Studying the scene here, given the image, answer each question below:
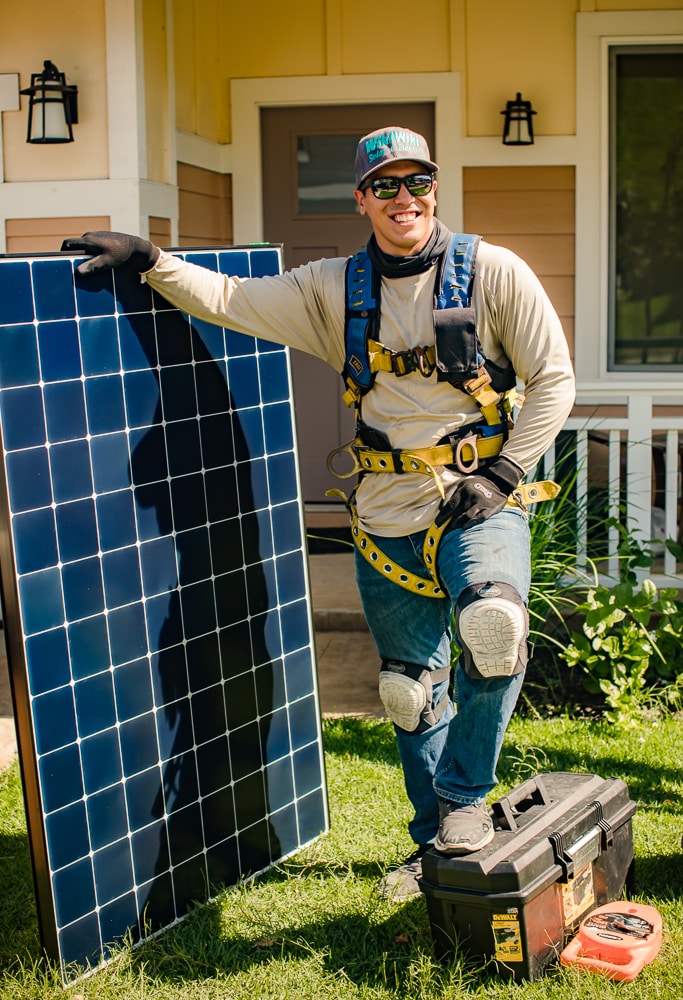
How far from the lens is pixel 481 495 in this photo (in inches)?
122

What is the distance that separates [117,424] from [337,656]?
2783mm

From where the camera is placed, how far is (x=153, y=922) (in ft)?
10.9

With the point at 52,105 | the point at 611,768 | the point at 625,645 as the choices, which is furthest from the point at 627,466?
the point at 52,105

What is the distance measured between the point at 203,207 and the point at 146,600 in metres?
4.15

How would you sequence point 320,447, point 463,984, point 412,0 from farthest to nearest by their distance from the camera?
point 320,447, point 412,0, point 463,984

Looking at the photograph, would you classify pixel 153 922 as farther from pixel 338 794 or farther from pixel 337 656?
pixel 337 656

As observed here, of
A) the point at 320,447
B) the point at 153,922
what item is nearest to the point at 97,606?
the point at 153,922

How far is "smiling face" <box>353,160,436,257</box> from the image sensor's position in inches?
122

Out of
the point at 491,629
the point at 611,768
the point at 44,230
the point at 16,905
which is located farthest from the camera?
the point at 44,230

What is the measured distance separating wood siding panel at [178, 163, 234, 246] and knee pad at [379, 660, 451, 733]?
3.82m

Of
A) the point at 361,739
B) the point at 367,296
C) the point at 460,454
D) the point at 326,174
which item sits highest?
the point at 326,174

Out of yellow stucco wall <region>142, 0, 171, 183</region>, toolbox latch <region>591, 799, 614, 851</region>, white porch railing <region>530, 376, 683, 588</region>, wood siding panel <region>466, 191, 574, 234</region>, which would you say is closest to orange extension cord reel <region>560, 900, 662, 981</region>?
toolbox latch <region>591, 799, 614, 851</region>

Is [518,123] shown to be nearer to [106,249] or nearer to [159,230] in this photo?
[159,230]

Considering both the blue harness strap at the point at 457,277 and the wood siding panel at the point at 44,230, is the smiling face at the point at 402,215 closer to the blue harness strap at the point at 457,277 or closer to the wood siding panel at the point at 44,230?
the blue harness strap at the point at 457,277
